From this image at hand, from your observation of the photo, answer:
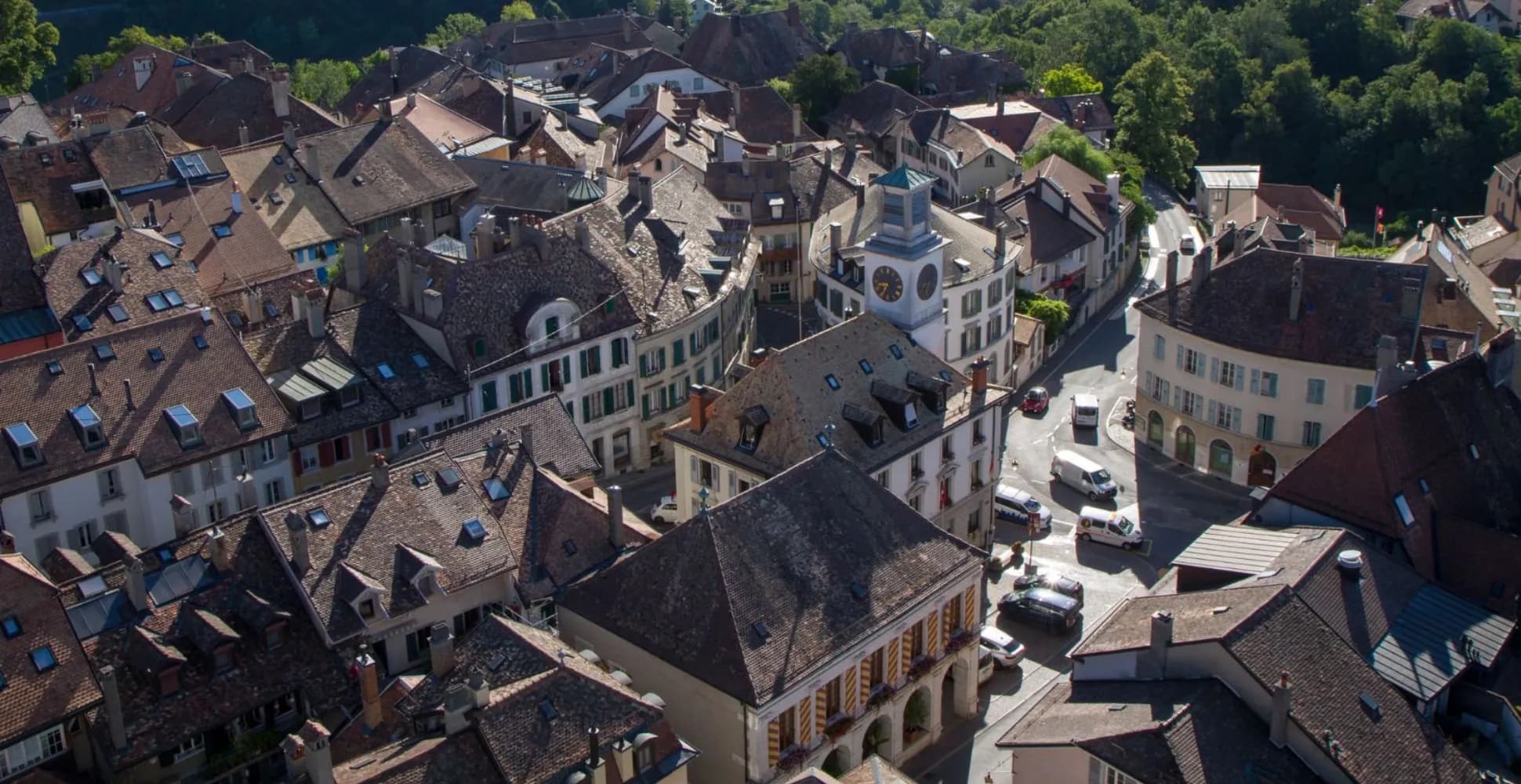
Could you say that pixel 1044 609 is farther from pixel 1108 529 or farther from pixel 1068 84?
pixel 1068 84

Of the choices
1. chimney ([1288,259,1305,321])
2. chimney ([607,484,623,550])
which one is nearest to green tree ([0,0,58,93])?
chimney ([607,484,623,550])

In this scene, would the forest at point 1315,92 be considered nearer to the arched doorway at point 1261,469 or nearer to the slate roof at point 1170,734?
the arched doorway at point 1261,469

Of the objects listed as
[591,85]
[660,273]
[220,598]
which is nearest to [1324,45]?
[591,85]

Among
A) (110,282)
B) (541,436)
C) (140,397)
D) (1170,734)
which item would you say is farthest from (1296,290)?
(110,282)

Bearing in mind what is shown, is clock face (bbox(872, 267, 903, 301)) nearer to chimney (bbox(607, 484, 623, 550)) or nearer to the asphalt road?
the asphalt road

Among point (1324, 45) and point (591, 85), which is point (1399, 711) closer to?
point (591, 85)
